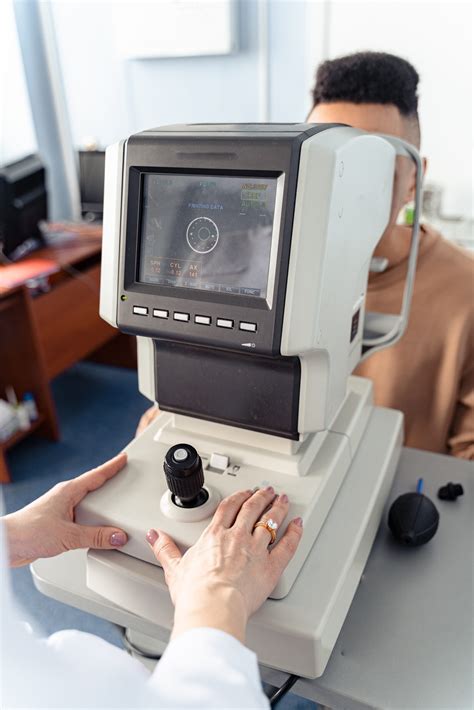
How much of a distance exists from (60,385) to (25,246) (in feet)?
2.41

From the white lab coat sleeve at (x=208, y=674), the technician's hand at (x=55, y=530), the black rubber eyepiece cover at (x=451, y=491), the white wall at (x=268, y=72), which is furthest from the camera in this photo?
the white wall at (x=268, y=72)

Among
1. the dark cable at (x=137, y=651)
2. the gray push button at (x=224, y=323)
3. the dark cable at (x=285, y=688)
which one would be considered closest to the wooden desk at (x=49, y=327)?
the dark cable at (x=137, y=651)

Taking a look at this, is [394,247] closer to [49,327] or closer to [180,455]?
[180,455]

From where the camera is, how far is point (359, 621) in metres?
0.65

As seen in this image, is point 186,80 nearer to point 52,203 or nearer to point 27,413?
point 52,203

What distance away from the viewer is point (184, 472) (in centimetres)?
59

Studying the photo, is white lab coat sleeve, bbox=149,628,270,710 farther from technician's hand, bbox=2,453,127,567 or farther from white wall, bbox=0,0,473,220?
white wall, bbox=0,0,473,220

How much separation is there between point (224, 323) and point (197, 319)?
0.11ft

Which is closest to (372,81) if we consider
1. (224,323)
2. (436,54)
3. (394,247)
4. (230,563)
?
(394,247)

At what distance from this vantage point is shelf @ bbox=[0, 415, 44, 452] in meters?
2.12

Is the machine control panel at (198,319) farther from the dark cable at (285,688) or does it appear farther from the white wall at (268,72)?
the white wall at (268,72)

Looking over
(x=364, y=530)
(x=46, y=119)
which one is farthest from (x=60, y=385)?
(x=364, y=530)

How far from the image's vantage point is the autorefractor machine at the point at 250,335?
557mm

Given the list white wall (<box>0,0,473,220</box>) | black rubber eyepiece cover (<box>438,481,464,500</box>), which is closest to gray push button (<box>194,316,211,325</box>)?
black rubber eyepiece cover (<box>438,481,464,500</box>)
